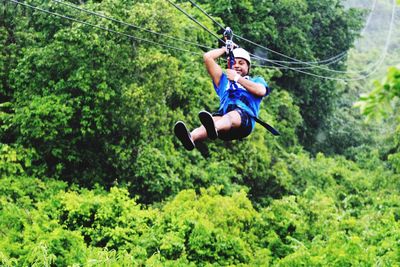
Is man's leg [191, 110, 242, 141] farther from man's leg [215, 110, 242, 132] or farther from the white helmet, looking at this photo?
the white helmet

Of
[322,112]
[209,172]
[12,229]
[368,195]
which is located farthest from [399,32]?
[12,229]

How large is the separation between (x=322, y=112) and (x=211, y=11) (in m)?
6.36

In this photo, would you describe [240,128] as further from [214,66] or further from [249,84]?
[214,66]

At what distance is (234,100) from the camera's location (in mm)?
4742

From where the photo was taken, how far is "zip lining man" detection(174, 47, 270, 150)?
178 inches

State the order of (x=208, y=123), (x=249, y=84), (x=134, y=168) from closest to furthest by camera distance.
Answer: (x=208, y=123)
(x=249, y=84)
(x=134, y=168)

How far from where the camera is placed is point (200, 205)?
10.8 metres

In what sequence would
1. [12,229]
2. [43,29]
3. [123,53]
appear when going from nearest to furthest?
[12,229]
[123,53]
[43,29]

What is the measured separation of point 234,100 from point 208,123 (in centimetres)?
53

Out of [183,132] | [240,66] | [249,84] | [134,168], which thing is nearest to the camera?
[183,132]

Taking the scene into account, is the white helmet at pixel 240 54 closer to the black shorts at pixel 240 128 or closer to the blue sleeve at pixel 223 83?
the blue sleeve at pixel 223 83

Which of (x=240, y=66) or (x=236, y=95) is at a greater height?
(x=240, y=66)

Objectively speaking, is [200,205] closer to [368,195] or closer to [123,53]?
[123,53]

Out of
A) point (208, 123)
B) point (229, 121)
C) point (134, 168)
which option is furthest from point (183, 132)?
point (134, 168)
